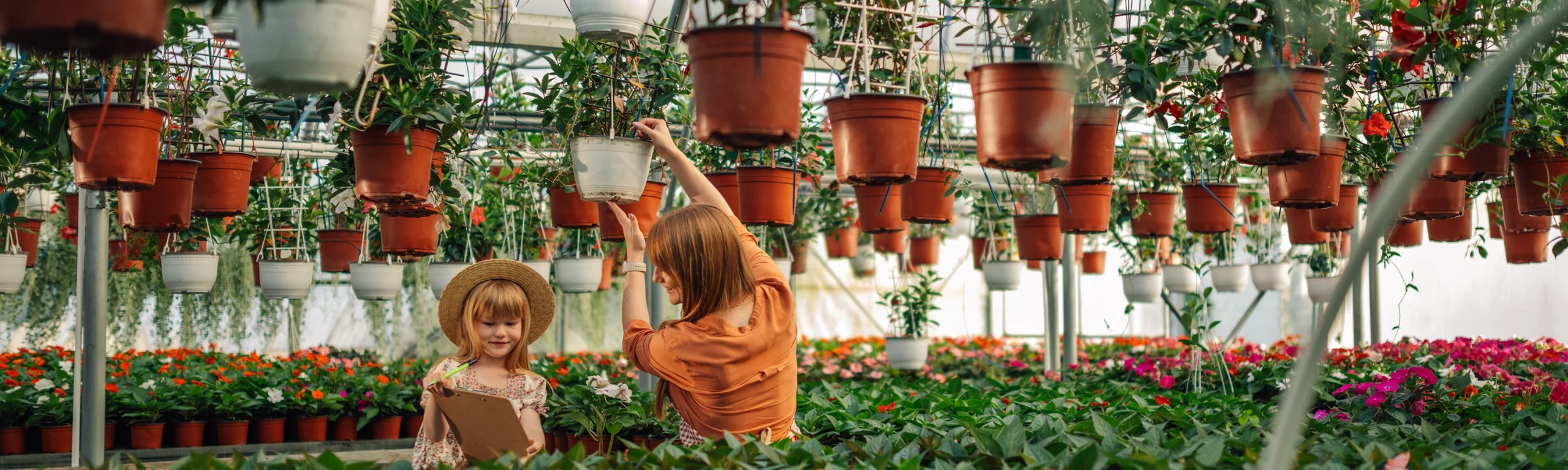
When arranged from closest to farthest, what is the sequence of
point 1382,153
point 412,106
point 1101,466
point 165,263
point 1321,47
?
1. point 1101,466
2. point 1321,47
3. point 412,106
4. point 1382,153
5. point 165,263

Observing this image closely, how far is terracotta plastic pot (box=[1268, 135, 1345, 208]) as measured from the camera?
10.3 feet

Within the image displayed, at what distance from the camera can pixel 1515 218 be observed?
479 centimetres

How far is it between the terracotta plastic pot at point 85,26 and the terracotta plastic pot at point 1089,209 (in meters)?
A: 3.26

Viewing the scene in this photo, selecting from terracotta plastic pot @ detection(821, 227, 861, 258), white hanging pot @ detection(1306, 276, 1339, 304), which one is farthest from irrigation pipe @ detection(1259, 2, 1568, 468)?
terracotta plastic pot @ detection(821, 227, 861, 258)

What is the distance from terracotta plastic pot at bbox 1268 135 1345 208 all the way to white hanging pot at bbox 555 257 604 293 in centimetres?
331

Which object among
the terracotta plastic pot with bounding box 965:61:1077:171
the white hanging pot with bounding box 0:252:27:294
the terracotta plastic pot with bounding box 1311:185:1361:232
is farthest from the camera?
the white hanging pot with bounding box 0:252:27:294

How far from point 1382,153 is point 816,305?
31.9 feet

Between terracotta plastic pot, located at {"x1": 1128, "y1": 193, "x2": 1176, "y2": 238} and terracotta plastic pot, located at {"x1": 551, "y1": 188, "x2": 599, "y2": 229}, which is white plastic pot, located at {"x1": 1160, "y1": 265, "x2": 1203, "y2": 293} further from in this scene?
terracotta plastic pot, located at {"x1": 551, "y1": 188, "x2": 599, "y2": 229}

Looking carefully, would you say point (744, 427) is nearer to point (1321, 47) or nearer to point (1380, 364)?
point (1321, 47)

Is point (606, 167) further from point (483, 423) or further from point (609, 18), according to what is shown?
point (483, 423)

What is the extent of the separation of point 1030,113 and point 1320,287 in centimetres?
598

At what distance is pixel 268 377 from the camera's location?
243 inches

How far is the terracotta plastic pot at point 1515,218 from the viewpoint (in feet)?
14.5

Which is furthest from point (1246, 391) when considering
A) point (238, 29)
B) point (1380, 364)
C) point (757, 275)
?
point (238, 29)
